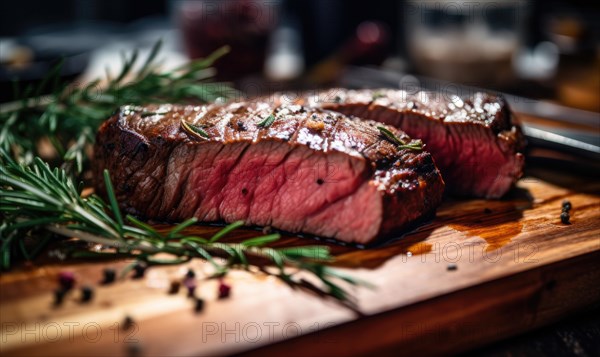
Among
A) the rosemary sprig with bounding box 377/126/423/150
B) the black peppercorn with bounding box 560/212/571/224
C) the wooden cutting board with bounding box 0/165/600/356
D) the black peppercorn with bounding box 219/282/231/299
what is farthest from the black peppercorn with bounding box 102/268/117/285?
the black peppercorn with bounding box 560/212/571/224

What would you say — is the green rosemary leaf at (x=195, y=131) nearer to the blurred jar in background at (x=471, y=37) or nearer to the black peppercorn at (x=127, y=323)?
the black peppercorn at (x=127, y=323)

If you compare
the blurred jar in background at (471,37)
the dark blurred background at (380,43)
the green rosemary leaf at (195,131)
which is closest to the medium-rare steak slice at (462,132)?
the green rosemary leaf at (195,131)

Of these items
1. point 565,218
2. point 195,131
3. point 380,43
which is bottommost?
point 565,218

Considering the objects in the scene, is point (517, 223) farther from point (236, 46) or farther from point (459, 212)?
point (236, 46)

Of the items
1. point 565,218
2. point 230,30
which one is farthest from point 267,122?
point 230,30

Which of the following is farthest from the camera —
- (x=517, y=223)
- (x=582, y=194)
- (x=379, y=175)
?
(x=582, y=194)

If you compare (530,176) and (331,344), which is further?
(530,176)

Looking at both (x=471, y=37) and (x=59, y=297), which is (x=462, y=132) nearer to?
(x=59, y=297)

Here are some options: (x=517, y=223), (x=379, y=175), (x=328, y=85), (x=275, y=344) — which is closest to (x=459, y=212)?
(x=517, y=223)
